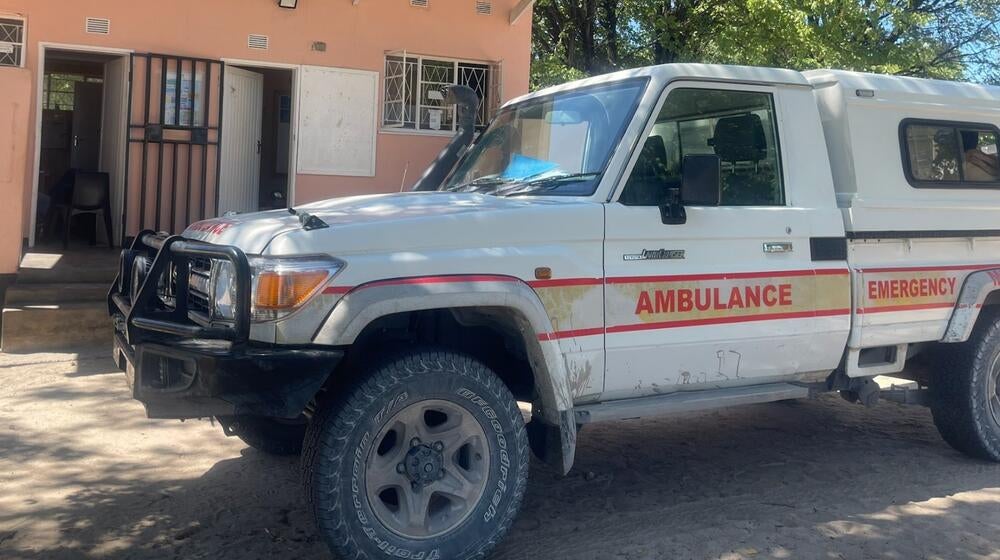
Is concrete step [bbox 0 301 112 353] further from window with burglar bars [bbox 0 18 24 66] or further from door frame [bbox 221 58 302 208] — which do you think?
window with burglar bars [bbox 0 18 24 66]

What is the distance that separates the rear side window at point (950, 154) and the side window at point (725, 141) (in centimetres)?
104

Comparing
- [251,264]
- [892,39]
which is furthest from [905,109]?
[892,39]

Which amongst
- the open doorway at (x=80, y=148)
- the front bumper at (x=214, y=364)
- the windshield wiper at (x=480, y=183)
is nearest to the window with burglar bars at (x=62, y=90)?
the open doorway at (x=80, y=148)

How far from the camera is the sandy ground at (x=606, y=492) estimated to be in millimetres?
4164

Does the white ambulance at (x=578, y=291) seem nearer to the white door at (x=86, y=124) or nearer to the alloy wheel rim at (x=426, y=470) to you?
the alloy wheel rim at (x=426, y=470)

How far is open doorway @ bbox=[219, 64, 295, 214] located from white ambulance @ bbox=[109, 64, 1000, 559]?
5.71 metres

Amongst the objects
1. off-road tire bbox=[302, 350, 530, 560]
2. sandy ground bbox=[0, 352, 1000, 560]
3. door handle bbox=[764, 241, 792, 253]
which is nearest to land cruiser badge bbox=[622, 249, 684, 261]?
door handle bbox=[764, 241, 792, 253]

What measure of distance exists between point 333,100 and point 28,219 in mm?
3500

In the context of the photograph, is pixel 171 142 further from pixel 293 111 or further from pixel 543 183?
pixel 543 183

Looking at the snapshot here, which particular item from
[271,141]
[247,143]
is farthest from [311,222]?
[271,141]

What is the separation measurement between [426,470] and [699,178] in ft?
5.83

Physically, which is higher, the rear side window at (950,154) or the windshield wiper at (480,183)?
the rear side window at (950,154)

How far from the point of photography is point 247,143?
11078 mm

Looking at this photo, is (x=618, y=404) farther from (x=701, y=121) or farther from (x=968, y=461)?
(x=968, y=461)
